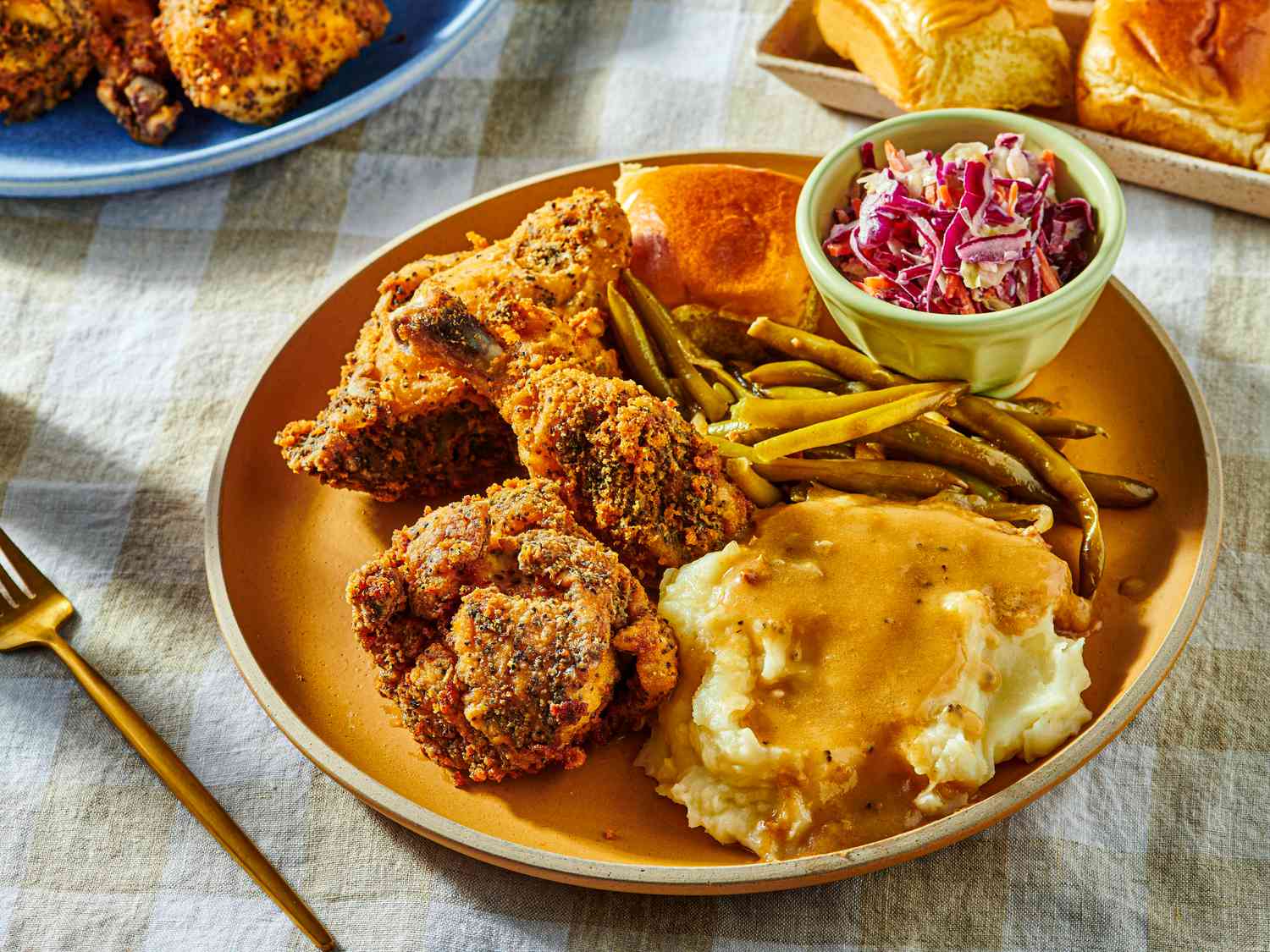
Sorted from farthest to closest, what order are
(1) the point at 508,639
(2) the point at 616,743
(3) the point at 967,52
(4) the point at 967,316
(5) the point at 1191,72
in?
(3) the point at 967,52
(5) the point at 1191,72
(4) the point at 967,316
(2) the point at 616,743
(1) the point at 508,639

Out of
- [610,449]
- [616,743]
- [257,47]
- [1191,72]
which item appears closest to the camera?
[616,743]

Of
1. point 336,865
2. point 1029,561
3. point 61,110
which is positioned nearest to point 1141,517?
point 1029,561

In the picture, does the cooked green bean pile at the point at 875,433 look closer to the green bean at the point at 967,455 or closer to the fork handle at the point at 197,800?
the green bean at the point at 967,455

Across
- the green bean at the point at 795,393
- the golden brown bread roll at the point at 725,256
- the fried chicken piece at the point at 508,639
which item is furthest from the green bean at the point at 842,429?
A: the fried chicken piece at the point at 508,639

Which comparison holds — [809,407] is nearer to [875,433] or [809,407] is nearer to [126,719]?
[875,433]

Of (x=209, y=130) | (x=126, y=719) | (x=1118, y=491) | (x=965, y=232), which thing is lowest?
(x=1118, y=491)

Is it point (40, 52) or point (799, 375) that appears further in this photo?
point (40, 52)

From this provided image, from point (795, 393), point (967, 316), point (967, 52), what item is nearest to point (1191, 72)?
point (967, 52)
